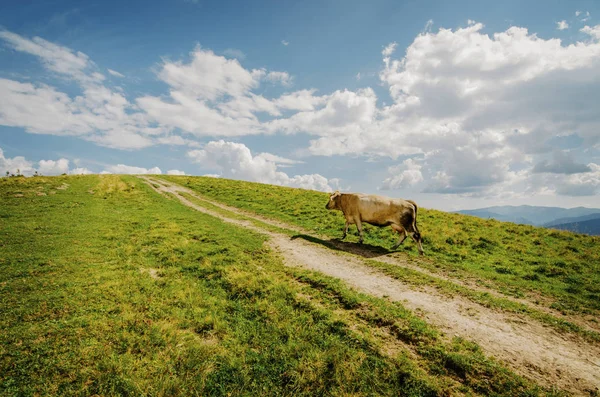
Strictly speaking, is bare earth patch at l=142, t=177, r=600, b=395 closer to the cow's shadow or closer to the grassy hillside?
the cow's shadow

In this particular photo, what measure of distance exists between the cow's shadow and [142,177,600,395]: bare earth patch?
9.49 feet

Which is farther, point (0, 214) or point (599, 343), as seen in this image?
point (0, 214)

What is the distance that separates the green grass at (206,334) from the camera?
5.36 meters

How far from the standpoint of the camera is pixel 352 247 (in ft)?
50.9

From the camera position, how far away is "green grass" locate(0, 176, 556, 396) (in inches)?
211

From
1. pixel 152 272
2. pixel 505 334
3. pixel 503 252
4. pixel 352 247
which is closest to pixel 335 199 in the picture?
pixel 352 247

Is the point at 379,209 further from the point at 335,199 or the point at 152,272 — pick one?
the point at 152,272

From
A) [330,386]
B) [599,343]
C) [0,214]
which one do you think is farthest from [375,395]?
[0,214]

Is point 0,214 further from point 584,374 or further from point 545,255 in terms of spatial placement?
point 545,255

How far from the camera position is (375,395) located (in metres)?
5.17

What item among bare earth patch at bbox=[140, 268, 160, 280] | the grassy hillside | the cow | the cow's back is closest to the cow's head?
the cow

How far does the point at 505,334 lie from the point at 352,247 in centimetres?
880

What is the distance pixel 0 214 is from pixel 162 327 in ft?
65.8

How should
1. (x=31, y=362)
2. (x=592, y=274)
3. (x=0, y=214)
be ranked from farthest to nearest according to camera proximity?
1. (x=0, y=214)
2. (x=592, y=274)
3. (x=31, y=362)
